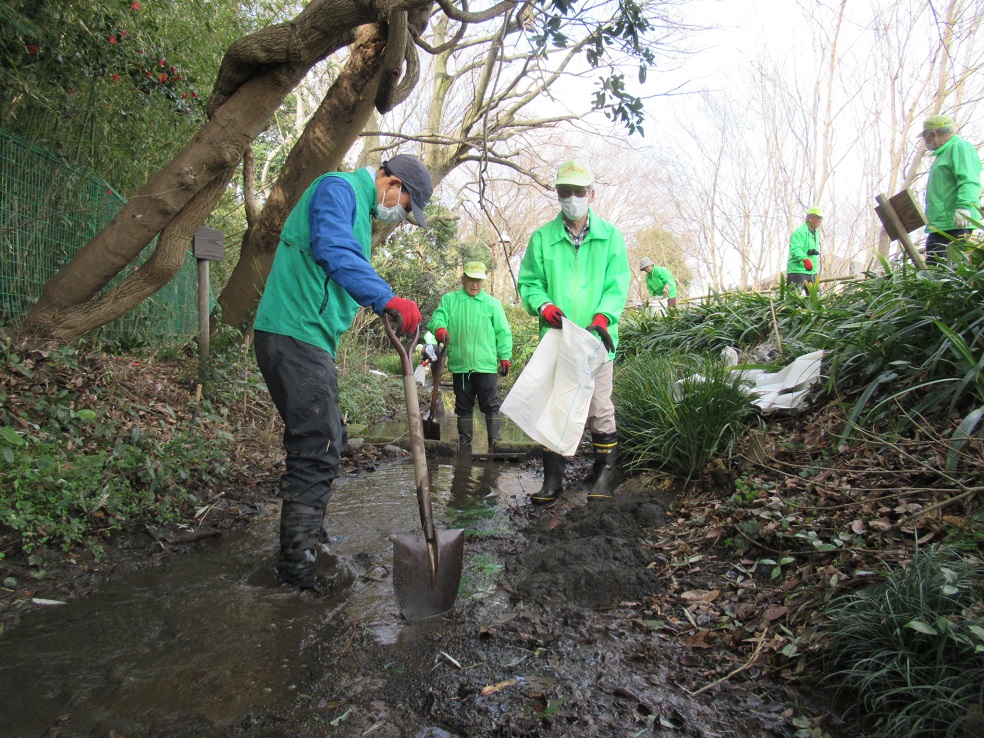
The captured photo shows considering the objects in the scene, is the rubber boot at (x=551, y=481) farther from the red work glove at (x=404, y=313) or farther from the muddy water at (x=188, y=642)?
the red work glove at (x=404, y=313)

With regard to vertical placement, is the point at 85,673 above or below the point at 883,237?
below

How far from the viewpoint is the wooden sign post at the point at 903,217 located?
4223 mm

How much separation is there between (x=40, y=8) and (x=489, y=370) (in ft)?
15.6

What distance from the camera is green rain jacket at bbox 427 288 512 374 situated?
666 cm

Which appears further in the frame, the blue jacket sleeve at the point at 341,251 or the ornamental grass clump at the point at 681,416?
the ornamental grass clump at the point at 681,416

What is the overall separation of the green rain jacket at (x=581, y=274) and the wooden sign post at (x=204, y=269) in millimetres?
2825

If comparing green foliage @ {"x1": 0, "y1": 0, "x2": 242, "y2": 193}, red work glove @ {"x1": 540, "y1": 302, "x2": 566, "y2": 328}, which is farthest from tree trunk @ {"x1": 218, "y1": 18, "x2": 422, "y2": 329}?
red work glove @ {"x1": 540, "y1": 302, "x2": 566, "y2": 328}

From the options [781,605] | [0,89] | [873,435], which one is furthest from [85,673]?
[0,89]

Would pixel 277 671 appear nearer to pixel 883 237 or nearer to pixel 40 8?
pixel 40 8

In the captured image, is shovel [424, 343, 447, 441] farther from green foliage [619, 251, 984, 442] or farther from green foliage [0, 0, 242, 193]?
green foliage [0, 0, 242, 193]

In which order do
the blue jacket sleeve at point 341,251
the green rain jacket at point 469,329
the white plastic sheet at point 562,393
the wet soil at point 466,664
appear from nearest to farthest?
the wet soil at point 466,664 → the blue jacket sleeve at point 341,251 → the white plastic sheet at point 562,393 → the green rain jacket at point 469,329

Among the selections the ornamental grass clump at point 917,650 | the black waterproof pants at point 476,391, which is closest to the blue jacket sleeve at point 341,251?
the ornamental grass clump at point 917,650

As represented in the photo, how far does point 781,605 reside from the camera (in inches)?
94.3

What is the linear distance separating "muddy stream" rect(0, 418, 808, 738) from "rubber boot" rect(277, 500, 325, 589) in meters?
0.09
